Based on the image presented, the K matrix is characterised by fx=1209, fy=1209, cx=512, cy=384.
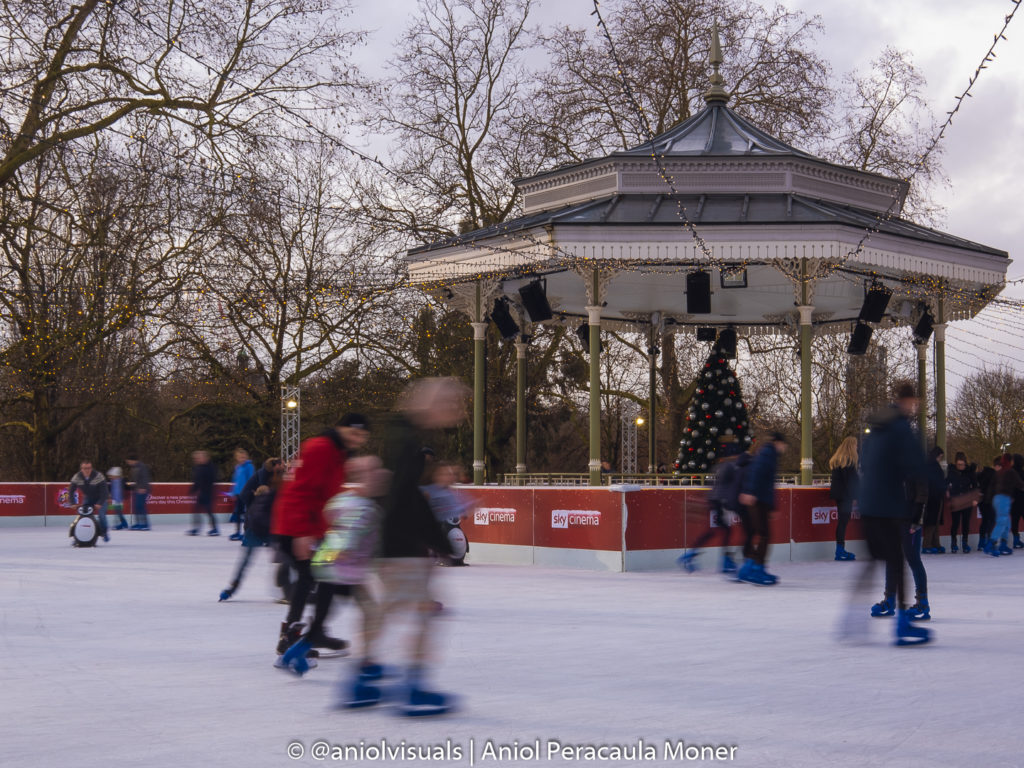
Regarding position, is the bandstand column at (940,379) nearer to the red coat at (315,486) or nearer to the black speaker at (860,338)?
the black speaker at (860,338)

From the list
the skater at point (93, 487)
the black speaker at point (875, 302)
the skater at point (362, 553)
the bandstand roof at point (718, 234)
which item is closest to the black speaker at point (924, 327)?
the bandstand roof at point (718, 234)

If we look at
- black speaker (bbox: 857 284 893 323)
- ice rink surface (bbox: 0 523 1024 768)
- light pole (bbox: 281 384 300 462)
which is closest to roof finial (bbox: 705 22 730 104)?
black speaker (bbox: 857 284 893 323)

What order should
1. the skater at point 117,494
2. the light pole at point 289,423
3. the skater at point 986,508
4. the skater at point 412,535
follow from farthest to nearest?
the light pole at point 289,423 < the skater at point 117,494 < the skater at point 986,508 < the skater at point 412,535

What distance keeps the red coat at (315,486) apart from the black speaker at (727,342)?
55.3 ft

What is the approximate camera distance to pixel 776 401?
1657 inches

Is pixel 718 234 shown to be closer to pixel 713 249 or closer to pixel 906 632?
pixel 713 249

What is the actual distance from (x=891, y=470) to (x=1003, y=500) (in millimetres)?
11935

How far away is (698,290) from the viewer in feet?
67.5

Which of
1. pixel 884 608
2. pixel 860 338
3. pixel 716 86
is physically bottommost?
pixel 884 608

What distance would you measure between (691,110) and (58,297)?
17.9 metres

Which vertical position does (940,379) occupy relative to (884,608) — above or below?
above

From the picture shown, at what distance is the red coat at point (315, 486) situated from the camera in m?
7.00

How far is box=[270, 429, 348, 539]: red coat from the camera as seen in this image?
700cm

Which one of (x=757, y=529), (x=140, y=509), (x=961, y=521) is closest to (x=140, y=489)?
(x=140, y=509)
